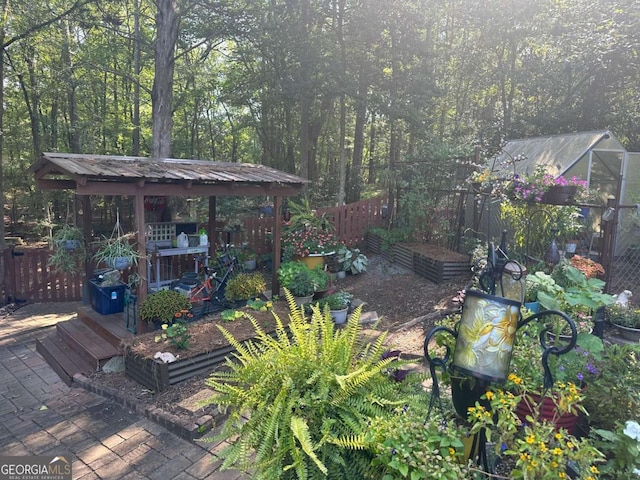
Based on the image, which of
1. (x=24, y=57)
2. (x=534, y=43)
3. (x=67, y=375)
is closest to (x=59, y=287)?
(x=67, y=375)

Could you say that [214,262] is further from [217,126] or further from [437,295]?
[217,126]

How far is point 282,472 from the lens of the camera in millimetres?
1866

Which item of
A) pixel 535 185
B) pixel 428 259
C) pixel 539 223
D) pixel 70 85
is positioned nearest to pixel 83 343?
pixel 428 259

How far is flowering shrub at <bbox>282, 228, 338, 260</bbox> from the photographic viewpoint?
702 centimetres

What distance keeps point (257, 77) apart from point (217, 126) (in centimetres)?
609

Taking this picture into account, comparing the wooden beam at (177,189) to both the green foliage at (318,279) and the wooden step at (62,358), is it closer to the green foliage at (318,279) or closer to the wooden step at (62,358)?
the green foliage at (318,279)

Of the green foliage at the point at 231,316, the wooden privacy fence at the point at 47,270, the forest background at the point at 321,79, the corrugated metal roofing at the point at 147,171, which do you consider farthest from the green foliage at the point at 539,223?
the wooden privacy fence at the point at 47,270

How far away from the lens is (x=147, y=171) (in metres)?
4.41

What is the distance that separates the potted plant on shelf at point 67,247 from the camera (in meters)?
5.30

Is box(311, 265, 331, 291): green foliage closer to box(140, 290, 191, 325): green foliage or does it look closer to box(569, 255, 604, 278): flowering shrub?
box(140, 290, 191, 325): green foliage

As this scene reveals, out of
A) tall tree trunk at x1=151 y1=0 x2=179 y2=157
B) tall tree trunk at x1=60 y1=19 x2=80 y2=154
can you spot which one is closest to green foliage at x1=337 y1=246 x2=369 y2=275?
tall tree trunk at x1=151 y1=0 x2=179 y2=157

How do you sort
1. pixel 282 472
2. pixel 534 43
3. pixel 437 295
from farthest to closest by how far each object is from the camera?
pixel 534 43
pixel 437 295
pixel 282 472
